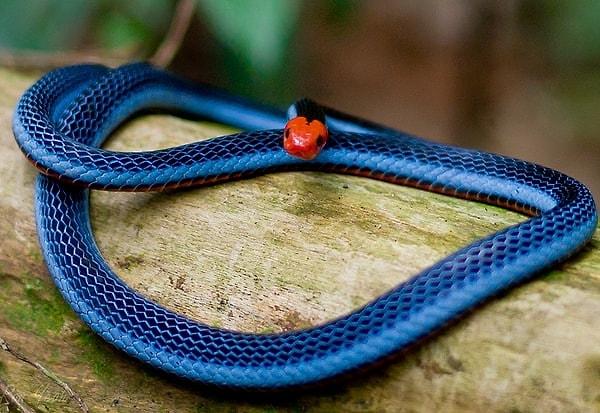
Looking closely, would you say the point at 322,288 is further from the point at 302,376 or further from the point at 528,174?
the point at 528,174

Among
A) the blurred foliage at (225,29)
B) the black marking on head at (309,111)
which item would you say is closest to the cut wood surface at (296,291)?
the black marking on head at (309,111)

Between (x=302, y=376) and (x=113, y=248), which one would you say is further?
(x=113, y=248)

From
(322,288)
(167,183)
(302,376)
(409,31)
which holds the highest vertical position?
(409,31)

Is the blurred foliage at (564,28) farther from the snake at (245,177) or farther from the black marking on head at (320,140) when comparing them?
the black marking on head at (320,140)

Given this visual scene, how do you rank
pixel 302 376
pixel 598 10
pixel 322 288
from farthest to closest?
pixel 598 10 → pixel 322 288 → pixel 302 376

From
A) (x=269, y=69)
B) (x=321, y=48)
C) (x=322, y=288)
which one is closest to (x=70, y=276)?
(x=322, y=288)

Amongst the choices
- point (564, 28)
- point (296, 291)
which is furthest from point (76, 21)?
point (564, 28)

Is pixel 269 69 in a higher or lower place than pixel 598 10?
lower
